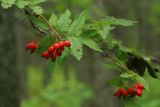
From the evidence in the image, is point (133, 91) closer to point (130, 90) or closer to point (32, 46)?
point (130, 90)

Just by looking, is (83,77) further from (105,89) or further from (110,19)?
(110,19)

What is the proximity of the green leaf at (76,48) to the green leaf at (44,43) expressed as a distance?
140 mm

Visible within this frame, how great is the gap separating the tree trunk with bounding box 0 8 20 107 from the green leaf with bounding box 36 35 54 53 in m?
2.31

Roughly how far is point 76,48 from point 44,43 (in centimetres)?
30

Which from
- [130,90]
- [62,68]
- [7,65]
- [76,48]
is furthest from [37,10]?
[7,65]

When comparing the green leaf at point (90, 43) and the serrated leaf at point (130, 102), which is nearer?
the green leaf at point (90, 43)

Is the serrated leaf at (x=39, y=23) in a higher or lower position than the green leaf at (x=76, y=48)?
higher

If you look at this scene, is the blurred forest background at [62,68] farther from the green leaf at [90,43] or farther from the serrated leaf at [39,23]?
the green leaf at [90,43]

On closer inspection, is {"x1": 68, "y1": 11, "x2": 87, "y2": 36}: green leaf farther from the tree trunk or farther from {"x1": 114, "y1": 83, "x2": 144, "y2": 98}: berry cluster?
the tree trunk

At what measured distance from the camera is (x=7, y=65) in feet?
17.3

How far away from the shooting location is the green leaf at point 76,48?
2555 mm

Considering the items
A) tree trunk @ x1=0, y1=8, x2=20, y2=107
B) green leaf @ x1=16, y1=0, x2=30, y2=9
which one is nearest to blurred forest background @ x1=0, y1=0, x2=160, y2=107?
tree trunk @ x1=0, y1=8, x2=20, y2=107

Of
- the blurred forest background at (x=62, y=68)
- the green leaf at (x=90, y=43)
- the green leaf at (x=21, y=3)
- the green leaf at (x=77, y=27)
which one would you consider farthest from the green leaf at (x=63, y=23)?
the blurred forest background at (x=62, y=68)

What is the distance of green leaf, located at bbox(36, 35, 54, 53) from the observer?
2.78 m
